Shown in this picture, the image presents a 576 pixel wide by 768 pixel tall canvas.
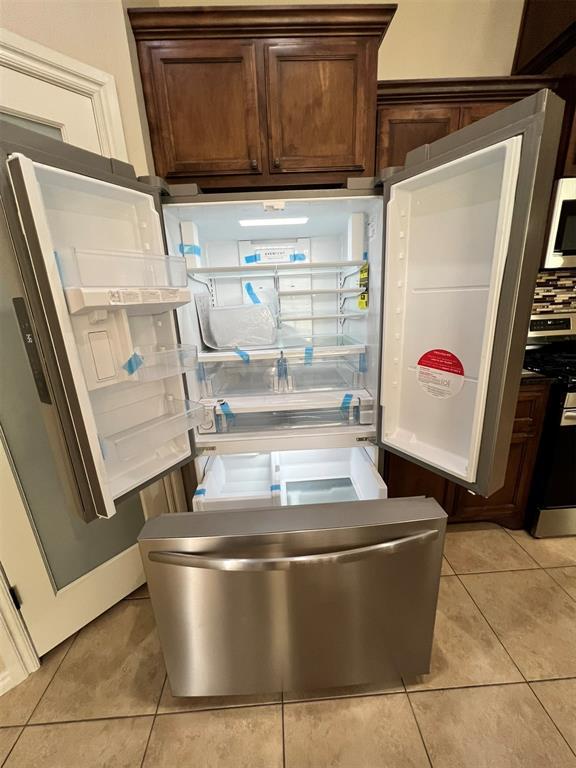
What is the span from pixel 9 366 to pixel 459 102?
2.07m

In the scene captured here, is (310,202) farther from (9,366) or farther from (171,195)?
(9,366)

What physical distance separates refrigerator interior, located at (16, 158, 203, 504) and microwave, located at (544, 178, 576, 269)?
1.72 meters

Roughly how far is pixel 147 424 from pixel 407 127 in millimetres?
1627

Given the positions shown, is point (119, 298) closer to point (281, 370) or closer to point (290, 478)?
point (281, 370)

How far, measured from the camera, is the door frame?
96 cm

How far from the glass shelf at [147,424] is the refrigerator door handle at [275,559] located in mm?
313

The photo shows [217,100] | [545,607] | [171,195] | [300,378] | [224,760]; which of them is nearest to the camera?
[224,760]

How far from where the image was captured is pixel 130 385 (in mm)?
1005

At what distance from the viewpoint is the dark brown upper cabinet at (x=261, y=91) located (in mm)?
1109

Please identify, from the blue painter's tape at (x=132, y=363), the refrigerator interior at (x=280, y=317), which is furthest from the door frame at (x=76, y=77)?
the blue painter's tape at (x=132, y=363)

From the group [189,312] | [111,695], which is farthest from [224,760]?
[189,312]

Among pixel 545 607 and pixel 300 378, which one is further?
pixel 300 378

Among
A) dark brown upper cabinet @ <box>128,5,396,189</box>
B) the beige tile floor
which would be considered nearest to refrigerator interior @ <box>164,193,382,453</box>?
dark brown upper cabinet @ <box>128,5,396,189</box>

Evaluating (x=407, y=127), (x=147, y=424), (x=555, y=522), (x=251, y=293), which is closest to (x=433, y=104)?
(x=407, y=127)
